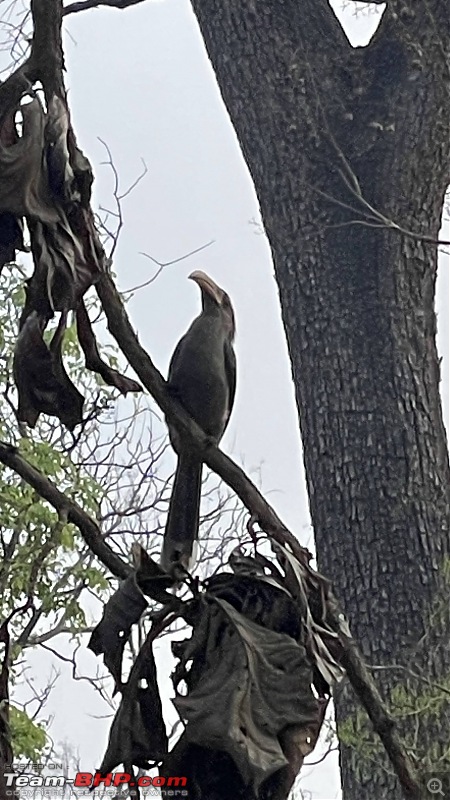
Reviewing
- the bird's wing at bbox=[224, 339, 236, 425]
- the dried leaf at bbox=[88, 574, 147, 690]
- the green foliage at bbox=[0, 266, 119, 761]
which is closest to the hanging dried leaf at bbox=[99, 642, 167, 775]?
Result: the dried leaf at bbox=[88, 574, 147, 690]

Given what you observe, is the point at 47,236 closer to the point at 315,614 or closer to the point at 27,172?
the point at 27,172

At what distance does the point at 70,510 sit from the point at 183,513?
0.33m

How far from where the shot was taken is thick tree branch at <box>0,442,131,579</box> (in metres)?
0.62

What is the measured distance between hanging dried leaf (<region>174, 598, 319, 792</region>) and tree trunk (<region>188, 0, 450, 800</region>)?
57.3 inches

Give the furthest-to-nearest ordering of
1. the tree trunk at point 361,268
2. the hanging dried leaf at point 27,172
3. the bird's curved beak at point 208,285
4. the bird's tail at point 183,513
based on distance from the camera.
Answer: the tree trunk at point 361,268 → the bird's curved beak at point 208,285 → the bird's tail at point 183,513 → the hanging dried leaf at point 27,172

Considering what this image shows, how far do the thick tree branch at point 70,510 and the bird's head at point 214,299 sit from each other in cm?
75

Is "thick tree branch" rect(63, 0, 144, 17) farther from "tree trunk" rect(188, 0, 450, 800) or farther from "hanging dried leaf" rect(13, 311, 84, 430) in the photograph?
"hanging dried leaf" rect(13, 311, 84, 430)

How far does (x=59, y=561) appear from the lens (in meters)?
2.51

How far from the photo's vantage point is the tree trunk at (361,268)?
81.7 inches

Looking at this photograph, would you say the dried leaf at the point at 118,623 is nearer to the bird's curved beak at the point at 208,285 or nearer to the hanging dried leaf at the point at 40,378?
the hanging dried leaf at the point at 40,378

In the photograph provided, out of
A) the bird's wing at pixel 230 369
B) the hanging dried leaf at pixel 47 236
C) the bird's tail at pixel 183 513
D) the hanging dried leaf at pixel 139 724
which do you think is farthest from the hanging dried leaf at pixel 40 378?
the bird's wing at pixel 230 369

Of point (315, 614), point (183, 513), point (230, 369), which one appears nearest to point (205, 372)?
point (230, 369)

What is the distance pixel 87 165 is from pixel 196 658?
10.7 inches

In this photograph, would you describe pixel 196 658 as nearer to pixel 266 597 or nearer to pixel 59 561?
pixel 266 597
